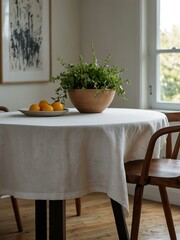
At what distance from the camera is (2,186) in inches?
103

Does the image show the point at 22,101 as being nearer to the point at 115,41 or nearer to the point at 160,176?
the point at 115,41

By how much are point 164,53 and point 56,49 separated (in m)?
1.04

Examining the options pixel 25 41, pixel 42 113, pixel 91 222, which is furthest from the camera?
pixel 25 41

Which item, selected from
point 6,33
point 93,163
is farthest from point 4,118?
point 6,33

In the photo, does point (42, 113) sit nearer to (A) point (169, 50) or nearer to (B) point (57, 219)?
(B) point (57, 219)

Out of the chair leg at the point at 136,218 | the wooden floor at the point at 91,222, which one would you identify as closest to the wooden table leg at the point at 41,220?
the wooden floor at the point at 91,222

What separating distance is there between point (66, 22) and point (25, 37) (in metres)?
0.53

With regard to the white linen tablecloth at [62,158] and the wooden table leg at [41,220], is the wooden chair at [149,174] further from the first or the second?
the wooden table leg at [41,220]

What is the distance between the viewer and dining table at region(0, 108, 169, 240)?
97.1 inches

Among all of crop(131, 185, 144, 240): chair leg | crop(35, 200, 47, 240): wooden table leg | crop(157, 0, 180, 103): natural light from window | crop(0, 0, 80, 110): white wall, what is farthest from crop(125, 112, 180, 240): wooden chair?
crop(0, 0, 80, 110): white wall

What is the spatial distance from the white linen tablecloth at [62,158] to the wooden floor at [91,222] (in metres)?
0.92

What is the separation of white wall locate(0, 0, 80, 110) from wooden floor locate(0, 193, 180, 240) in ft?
2.90

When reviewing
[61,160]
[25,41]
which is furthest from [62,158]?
[25,41]

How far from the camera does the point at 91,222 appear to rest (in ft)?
12.1
